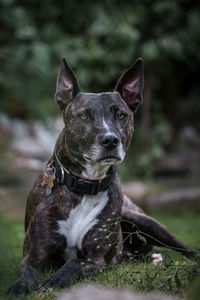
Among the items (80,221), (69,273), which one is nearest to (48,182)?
(80,221)

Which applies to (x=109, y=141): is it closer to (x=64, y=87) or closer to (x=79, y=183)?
(x=79, y=183)

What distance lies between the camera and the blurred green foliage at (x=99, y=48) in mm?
9102

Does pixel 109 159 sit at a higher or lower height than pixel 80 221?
higher

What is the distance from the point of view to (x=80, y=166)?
3.62 metres

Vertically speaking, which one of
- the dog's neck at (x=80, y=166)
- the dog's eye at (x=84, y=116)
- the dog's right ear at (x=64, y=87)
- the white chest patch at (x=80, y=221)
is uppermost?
the dog's right ear at (x=64, y=87)

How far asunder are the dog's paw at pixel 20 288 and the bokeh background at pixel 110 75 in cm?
460

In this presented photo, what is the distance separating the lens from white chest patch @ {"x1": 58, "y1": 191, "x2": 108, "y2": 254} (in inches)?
140

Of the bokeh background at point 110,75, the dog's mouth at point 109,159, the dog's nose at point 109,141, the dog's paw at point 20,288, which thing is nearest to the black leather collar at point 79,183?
the dog's mouth at point 109,159

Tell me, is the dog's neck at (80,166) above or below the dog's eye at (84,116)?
below

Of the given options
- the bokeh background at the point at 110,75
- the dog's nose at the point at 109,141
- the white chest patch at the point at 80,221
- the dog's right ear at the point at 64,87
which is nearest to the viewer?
the dog's nose at the point at 109,141

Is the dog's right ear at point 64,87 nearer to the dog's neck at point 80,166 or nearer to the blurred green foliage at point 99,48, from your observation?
the dog's neck at point 80,166

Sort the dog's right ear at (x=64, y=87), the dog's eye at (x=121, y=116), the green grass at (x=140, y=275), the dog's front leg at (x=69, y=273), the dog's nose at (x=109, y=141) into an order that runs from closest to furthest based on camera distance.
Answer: the green grass at (x=140, y=275), the dog's front leg at (x=69, y=273), the dog's nose at (x=109, y=141), the dog's eye at (x=121, y=116), the dog's right ear at (x=64, y=87)

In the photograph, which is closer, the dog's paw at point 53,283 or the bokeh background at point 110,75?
the dog's paw at point 53,283

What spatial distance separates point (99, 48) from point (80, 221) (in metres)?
8.27
